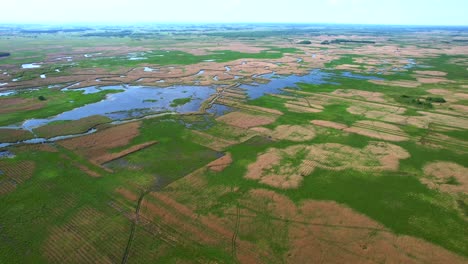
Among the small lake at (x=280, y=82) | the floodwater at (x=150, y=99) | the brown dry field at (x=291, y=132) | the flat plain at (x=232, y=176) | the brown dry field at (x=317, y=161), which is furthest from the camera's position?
the small lake at (x=280, y=82)

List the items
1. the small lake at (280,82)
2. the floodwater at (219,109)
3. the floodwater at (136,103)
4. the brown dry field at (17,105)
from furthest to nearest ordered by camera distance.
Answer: the small lake at (280,82) < the brown dry field at (17,105) < the floodwater at (219,109) < the floodwater at (136,103)

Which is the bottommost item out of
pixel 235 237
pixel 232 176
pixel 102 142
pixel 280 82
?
pixel 235 237

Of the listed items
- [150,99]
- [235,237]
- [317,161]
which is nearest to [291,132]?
[317,161]

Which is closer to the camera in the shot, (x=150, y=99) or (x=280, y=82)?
(x=150, y=99)

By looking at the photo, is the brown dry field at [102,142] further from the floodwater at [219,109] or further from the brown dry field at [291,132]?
the brown dry field at [291,132]

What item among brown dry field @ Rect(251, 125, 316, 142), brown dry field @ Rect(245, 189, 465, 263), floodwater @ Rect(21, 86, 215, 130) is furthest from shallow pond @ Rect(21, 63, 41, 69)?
brown dry field @ Rect(245, 189, 465, 263)

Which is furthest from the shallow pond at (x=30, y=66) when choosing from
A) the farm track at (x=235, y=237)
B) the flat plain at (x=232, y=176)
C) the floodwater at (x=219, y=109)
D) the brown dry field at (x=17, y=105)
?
the farm track at (x=235, y=237)

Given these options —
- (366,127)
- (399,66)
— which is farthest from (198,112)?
(399,66)

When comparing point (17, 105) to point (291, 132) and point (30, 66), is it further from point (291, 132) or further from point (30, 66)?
point (30, 66)

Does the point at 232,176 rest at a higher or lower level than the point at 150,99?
lower

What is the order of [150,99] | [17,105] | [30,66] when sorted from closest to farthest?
[17,105], [150,99], [30,66]

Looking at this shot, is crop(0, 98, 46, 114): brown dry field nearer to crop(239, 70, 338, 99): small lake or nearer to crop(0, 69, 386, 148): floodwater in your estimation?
crop(0, 69, 386, 148): floodwater
